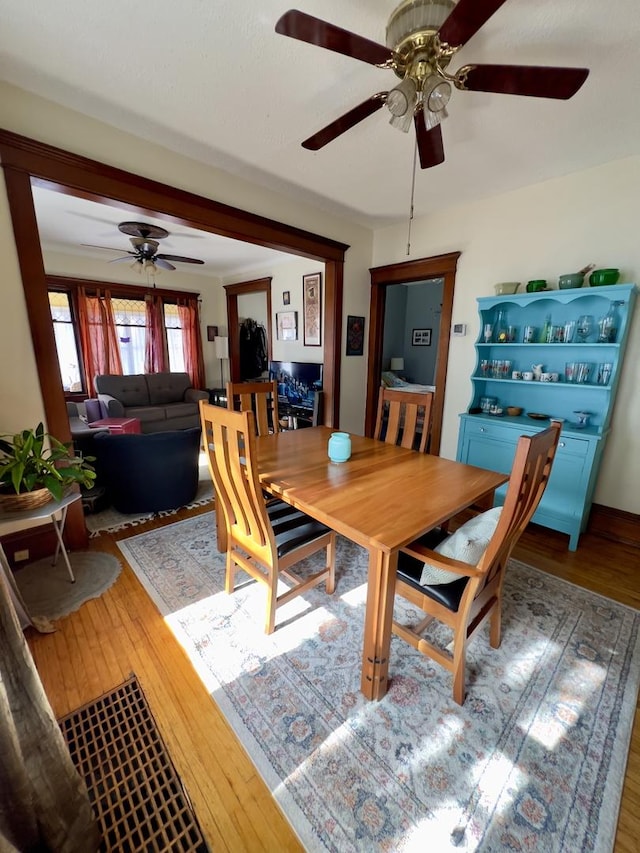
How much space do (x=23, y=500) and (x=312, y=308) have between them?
3.87 metres

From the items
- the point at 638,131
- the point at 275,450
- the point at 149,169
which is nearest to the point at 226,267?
the point at 149,169

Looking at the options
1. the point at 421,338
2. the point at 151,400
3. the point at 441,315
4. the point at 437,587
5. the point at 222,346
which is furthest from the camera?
the point at 421,338

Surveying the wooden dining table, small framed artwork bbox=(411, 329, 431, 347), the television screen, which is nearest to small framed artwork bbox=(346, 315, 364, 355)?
the television screen

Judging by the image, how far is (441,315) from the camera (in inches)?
137

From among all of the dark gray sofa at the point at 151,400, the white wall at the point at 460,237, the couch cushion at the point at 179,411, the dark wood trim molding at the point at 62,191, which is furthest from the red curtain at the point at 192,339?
the dark wood trim molding at the point at 62,191

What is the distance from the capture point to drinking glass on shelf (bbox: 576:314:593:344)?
97.1 inches

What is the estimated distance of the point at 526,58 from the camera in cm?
153

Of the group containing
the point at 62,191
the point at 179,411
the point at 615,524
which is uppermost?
the point at 62,191

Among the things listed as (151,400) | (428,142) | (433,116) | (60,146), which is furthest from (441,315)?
(151,400)

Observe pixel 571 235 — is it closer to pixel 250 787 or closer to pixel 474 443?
pixel 474 443

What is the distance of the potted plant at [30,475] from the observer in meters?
1.63

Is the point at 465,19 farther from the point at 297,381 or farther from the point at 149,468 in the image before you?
the point at 297,381

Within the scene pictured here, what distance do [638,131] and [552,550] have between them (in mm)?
2669

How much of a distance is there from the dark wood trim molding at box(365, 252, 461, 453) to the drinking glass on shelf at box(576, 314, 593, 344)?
1.05m
